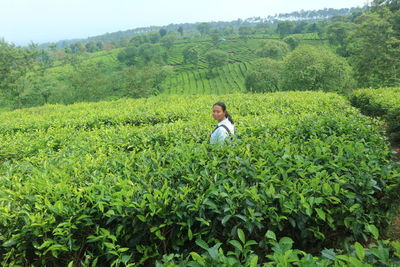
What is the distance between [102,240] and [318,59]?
111 feet

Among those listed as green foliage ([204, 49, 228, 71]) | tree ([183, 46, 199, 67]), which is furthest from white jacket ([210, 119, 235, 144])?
tree ([183, 46, 199, 67])

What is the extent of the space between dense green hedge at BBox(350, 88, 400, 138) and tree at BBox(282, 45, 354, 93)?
66.5 ft

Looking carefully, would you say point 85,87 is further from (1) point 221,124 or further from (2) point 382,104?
(1) point 221,124

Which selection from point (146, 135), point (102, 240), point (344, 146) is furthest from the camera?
point (146, 135)

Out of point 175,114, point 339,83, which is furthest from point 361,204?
point 339,83

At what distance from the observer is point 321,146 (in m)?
3.59

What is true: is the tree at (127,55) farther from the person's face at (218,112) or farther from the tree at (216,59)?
the person's face at (218,112)

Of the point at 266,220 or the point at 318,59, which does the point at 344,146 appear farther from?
the point at 318,59

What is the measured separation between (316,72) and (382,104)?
24036 mm

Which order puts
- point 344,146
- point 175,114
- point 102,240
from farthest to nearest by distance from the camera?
point 175,114 < point 344,146 < point 102,240

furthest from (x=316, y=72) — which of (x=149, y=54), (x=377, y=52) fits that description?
(x=149, y=54)

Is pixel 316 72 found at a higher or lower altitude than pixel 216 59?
higher

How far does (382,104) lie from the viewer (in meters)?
7.98

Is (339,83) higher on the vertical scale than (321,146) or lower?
lower
